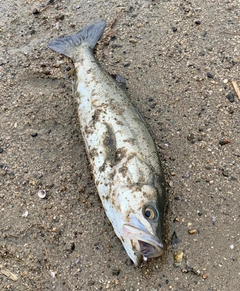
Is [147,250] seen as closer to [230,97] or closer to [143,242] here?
[143,242]

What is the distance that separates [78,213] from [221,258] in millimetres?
1662

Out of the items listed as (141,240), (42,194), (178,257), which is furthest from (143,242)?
(42,194)

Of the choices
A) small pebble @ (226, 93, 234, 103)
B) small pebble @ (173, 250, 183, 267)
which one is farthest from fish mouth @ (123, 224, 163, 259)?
small pebble @ (226, 93, 234, 103)

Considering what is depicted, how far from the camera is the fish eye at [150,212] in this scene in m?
3.36

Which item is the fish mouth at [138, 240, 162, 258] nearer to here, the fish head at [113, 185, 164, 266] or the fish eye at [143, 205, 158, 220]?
the fish head at [113, 185, 164, 266]

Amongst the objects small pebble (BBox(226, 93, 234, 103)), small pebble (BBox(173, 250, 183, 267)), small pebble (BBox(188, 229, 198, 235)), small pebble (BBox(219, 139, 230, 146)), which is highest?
small pebble (BBox(226, 93, 234, 103))

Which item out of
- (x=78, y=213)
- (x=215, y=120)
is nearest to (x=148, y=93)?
(x=215, y=120)

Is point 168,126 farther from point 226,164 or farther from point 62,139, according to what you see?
point 62,139

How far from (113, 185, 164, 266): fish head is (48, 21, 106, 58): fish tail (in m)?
2.63

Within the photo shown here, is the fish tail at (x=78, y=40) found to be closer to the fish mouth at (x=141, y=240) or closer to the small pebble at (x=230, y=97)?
the small pebble at (x=230, y=97)

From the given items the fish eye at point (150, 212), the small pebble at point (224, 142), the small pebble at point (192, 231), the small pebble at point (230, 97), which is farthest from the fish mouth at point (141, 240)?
the small pebble at point (230, 97)

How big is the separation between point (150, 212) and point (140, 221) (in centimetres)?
14

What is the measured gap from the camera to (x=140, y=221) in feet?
11.0

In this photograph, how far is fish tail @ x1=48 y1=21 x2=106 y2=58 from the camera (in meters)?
5.16
